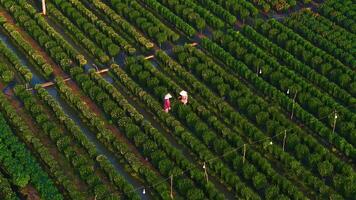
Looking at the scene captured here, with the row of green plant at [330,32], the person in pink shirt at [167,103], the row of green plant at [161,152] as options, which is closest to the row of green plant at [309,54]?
the row of green plant at [330,32]

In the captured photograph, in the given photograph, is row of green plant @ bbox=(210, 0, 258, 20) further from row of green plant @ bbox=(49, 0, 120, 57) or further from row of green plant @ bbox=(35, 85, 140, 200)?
row of green plant @ bbox=(35, 85, 140, 200)

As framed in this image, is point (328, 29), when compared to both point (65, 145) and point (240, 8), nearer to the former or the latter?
point (240, 8)

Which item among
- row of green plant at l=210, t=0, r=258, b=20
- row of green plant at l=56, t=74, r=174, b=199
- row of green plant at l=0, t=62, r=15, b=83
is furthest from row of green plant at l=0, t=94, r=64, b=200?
row of green plant at l=210, t=0, r=258, b=20

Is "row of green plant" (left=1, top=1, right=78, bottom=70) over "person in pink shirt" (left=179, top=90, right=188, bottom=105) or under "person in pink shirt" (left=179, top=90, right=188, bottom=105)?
over

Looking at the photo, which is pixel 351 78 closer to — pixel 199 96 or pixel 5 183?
pixel 199 96

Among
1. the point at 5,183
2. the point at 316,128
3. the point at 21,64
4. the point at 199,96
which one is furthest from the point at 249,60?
the point at 5,183

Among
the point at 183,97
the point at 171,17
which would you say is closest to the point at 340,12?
the point at 171,17
